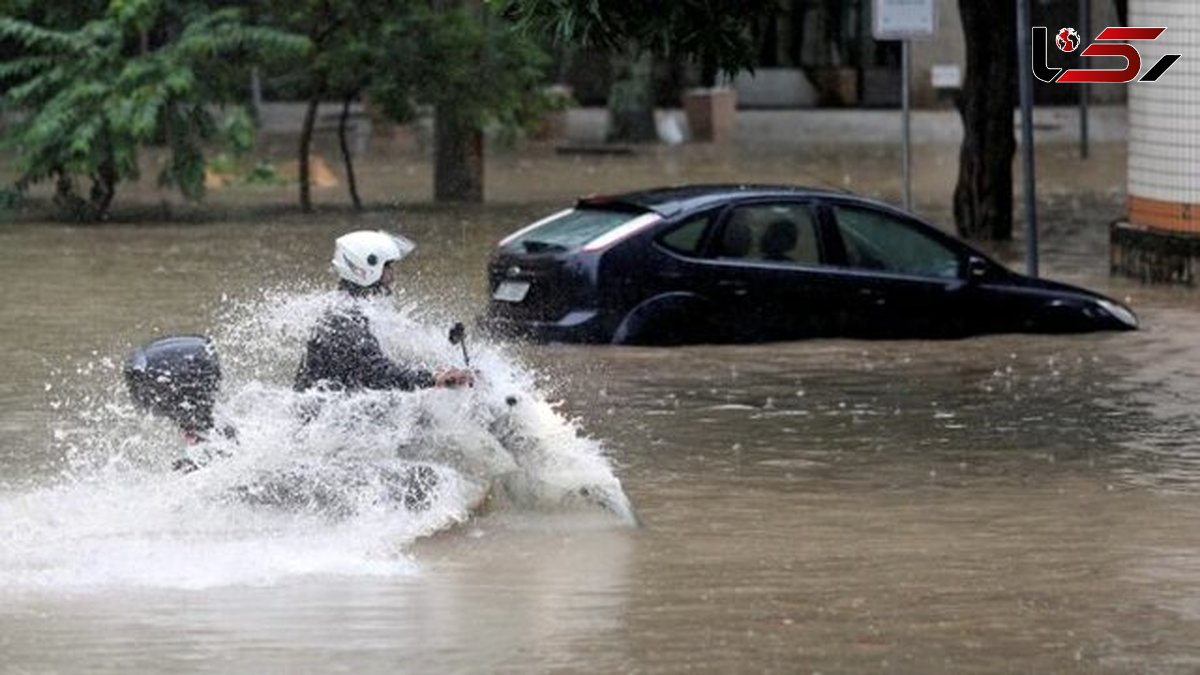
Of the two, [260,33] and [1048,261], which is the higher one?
[260,33]

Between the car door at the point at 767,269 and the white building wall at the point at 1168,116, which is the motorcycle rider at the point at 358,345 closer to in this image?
the car door at the point at 767,269

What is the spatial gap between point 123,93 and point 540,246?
1279 cm

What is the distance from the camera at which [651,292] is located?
2058cm

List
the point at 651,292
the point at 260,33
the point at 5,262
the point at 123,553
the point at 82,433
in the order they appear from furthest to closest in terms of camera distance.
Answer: the point at 260,33 → the point at 5,262 → the point at 651,292 → the point at 82,433 → the point at 123,553

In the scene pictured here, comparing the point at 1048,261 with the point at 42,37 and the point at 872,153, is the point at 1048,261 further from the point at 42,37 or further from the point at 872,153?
the point at 872,153

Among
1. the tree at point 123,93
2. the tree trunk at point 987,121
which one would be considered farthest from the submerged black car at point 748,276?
the tree at point 123,93

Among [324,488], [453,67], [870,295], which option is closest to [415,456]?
[324,488]

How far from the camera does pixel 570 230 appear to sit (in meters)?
20.8

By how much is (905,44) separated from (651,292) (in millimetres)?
8226

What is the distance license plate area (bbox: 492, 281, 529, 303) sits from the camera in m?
20.6

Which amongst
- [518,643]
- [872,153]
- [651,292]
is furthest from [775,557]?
[872,153]

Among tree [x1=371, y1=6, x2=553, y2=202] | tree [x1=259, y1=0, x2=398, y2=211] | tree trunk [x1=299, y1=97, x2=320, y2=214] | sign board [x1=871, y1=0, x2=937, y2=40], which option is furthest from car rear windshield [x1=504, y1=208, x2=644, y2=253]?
tree [x1=259, y1=0, x2=398, y2=211]

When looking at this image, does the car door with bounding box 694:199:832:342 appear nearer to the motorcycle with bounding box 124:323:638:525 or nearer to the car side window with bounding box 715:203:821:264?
the car side window with bounding box 715:203:821:264

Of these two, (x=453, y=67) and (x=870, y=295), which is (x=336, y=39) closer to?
(x=453, y=67)
